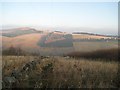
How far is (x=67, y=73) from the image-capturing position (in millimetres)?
5746

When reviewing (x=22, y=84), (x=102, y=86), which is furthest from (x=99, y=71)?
(x=22, y=84)

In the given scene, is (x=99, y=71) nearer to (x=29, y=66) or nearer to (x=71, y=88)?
(x=71, y=88)

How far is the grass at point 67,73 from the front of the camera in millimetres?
5129

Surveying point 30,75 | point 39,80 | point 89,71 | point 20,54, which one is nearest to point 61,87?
point 39,80

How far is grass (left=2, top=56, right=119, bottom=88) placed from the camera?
513 centimetres

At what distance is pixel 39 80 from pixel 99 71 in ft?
5.58

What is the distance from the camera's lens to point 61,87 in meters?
5.01

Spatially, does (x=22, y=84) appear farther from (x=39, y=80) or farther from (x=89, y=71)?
(x=89, y=71)

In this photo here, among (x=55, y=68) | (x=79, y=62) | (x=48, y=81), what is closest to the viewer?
(x=48, y=81)

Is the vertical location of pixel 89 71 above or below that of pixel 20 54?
below

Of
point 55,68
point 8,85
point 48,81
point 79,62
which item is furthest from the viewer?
point 79,62

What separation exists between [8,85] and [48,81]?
869 millimetres

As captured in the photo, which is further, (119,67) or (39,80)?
(119,67)

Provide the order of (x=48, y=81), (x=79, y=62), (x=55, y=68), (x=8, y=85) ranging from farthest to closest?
1. (x=79, y=62)
2. (x=55, y=68)
3. (x=48, y=81)
4. (x=8, y=85)
